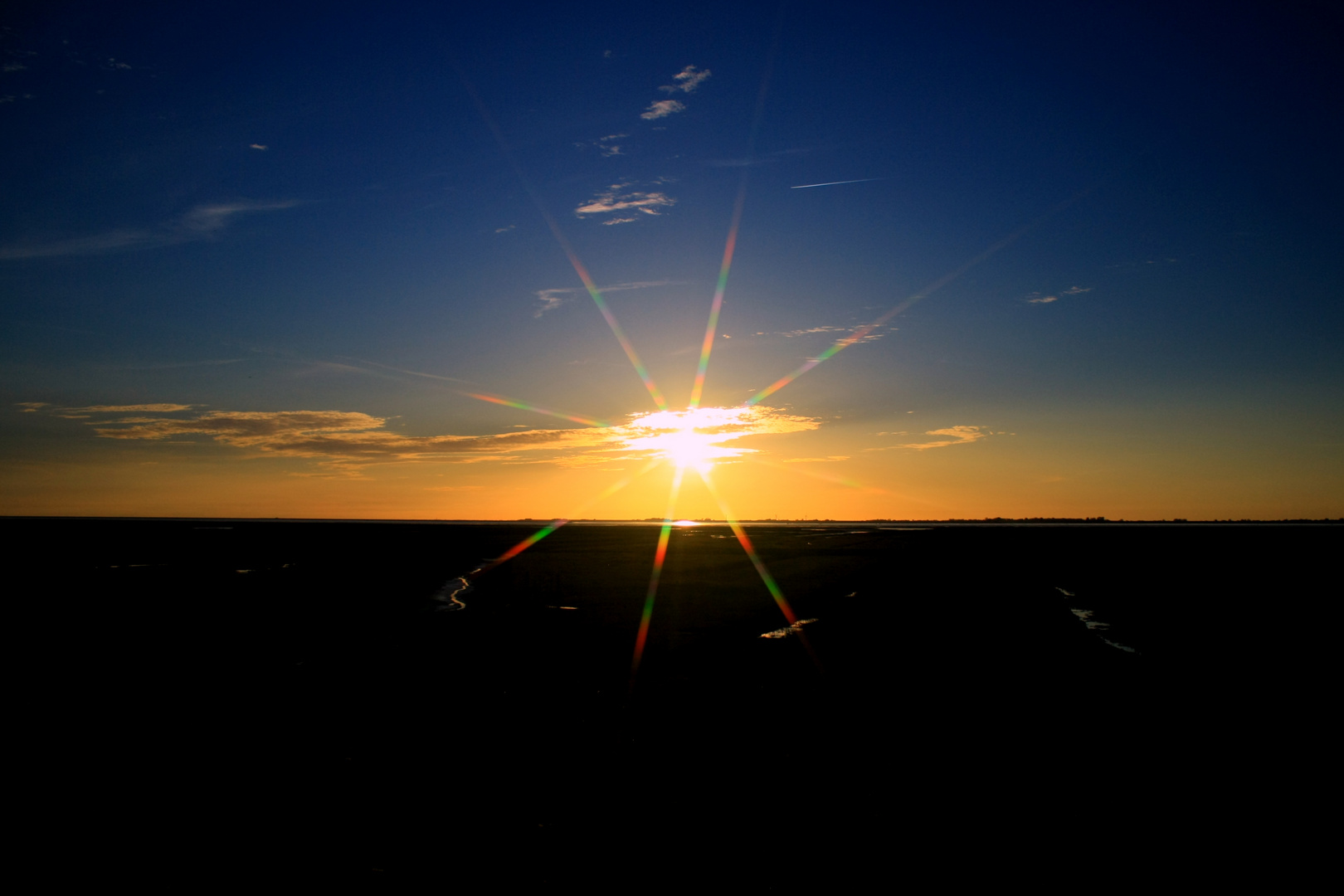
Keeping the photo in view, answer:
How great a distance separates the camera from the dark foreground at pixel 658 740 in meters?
7.41

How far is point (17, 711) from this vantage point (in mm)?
12297

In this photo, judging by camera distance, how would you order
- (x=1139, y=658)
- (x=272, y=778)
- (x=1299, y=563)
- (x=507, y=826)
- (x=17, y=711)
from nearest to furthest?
(x=507, y=826), (x=272, y=778), (x=17, y=711), (x=1139, y=658), (x=1299, y=563)

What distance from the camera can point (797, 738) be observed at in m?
11.0

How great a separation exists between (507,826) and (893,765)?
502 centimetres

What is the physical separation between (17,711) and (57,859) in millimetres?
7068

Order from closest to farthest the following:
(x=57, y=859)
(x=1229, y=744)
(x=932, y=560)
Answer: (x=57, y=859), (x=1229, y=744), (x=932, y=560)

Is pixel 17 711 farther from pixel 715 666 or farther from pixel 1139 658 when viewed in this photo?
pixel 1139 658

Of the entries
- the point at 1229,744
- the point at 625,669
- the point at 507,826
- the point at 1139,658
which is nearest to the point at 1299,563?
the point at 1139,658

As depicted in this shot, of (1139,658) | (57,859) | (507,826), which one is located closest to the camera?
(57,859)

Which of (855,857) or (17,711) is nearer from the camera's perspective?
(855,857)

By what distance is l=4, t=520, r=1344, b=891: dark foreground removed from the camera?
7.41 metres

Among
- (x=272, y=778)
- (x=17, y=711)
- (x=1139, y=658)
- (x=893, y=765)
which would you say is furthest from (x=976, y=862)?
(x=17, y=711)

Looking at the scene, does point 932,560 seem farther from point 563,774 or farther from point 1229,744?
point 563,774

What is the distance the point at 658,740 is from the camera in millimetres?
10906
